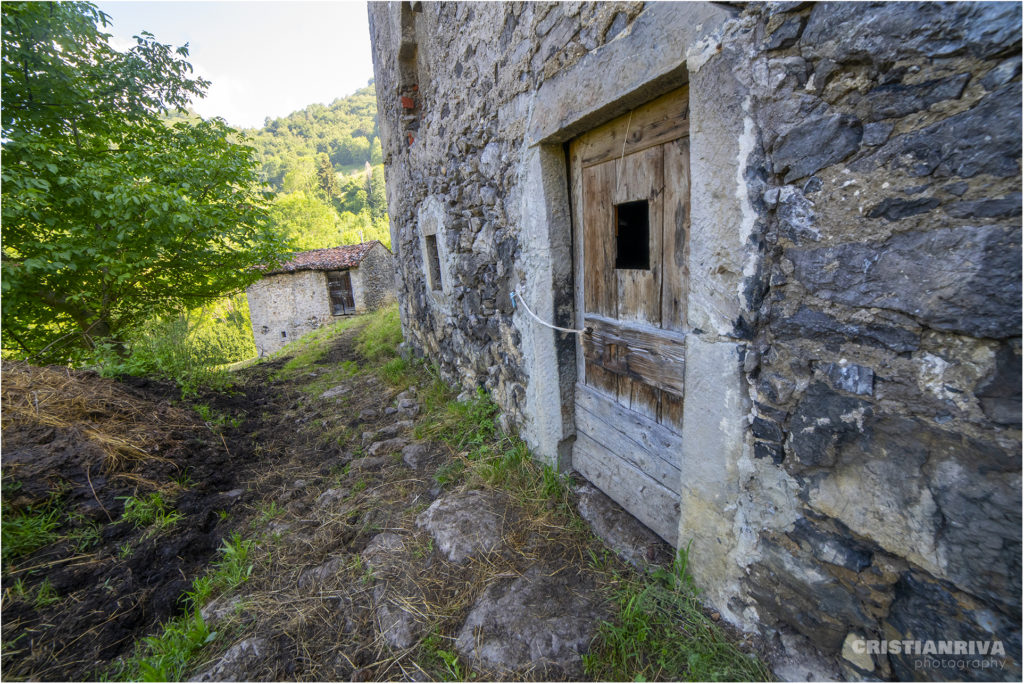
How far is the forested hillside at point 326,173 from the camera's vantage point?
27.3m

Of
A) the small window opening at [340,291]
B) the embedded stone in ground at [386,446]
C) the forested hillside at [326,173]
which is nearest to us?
the embedded stone in ground at [386,446]

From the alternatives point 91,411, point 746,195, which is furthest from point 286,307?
point 746,195

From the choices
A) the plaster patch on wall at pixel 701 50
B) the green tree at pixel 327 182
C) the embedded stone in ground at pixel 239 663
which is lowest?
the embedded stone in ground at pixel 239 663

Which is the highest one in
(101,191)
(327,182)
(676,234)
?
(327,182)

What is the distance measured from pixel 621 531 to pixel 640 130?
196 cm

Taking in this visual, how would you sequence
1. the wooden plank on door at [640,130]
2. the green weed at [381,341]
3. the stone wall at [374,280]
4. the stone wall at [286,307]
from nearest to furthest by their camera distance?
the wooden plank on door at [640,130] < the green weed at [381,341] < the stone wall at [286,307] < the stone wall at [374,280]

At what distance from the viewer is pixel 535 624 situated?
1688 millimetres

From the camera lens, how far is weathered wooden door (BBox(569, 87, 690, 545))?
1.68 metres

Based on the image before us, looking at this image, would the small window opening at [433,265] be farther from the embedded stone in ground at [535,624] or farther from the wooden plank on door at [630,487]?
the embedded stone in ground at [535,624]

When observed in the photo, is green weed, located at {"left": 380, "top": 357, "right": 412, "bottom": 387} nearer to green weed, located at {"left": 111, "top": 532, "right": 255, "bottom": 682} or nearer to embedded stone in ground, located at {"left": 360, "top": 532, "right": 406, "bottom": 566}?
embedded stone in ground, located at {"left": 360, "top": 532, "right": 406, "bottom": 566}

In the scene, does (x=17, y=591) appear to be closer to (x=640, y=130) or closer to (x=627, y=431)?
(x=627, y=431)

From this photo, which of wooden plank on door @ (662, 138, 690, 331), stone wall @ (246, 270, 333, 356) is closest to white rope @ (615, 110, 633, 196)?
wooden plank on door @ (662, 138, 690, 331)

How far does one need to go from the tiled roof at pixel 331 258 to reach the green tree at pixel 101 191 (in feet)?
32.1

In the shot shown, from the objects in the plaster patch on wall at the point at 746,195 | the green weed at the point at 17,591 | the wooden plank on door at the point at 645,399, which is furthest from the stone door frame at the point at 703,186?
the green weed at the point at 17,591
